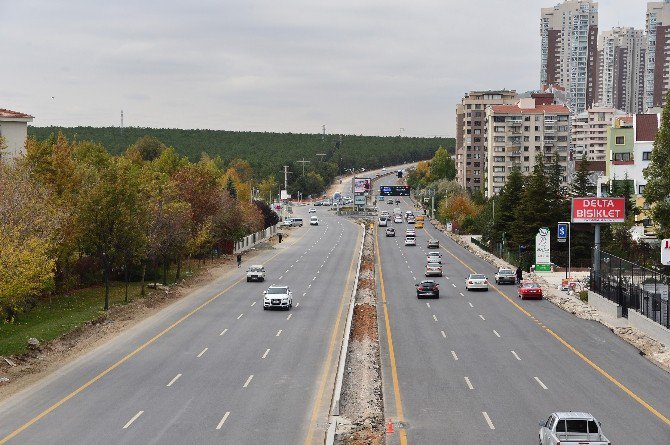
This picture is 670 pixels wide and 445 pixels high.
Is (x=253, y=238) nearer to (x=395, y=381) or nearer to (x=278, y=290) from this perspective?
(x=278, y=290)

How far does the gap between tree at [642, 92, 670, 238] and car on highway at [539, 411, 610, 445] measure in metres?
29.4

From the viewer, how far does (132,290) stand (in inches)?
2438

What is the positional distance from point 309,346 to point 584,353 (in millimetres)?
11853

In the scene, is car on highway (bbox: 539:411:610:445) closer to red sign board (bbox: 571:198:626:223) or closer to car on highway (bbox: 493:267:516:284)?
red sign board (bbox: 571:198:626:223)

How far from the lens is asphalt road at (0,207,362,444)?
2297cm

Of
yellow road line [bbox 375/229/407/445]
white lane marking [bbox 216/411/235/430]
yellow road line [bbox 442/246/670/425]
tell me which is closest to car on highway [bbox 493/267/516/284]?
yellow road line [bbox 442/246/670/425]

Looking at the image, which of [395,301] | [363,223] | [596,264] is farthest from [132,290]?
[363,223]

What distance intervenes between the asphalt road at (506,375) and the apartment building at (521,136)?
124 meters

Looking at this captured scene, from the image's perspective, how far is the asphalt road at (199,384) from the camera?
23.0 m

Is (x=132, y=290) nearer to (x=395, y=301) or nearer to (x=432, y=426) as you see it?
(x=395, y=301)

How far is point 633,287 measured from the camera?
151 ft

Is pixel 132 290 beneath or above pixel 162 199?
beneath

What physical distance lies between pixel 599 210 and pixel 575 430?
4253 cm

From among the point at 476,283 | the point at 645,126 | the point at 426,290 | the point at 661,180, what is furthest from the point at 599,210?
the point at 645,126
